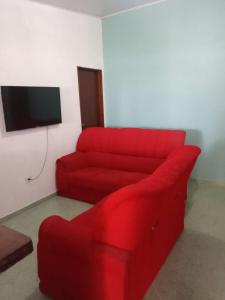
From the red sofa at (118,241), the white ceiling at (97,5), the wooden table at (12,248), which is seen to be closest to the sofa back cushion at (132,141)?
the red sofa at (118,241)

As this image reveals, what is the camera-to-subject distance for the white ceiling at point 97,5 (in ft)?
11.1

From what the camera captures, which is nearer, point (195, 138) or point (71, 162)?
point (71, 162)

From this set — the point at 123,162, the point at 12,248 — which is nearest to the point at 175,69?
the point at 123,162

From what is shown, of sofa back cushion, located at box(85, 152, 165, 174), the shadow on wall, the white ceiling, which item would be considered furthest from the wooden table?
the shadow on wall

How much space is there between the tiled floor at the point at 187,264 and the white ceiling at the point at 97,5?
114 inches

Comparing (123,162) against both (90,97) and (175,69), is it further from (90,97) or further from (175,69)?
(175,69)

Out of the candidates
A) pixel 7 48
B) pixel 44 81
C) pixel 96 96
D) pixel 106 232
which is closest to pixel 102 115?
pixel 96 96

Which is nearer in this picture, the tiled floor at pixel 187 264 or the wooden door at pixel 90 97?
the tiled floor at pixel 187 264

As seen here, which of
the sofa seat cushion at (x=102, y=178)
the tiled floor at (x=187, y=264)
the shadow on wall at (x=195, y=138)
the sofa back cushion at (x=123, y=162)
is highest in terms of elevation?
the shadow on wall at (x=195, y=138)

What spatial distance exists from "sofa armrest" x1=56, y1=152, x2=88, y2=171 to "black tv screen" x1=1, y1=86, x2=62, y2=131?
1.83ft

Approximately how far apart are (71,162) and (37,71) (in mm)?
1357

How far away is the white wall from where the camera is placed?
290 cm

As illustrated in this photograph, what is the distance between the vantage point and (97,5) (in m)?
3.65

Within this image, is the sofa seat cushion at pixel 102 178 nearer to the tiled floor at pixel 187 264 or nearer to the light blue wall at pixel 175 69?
the tiled floor at pixel 187 264
